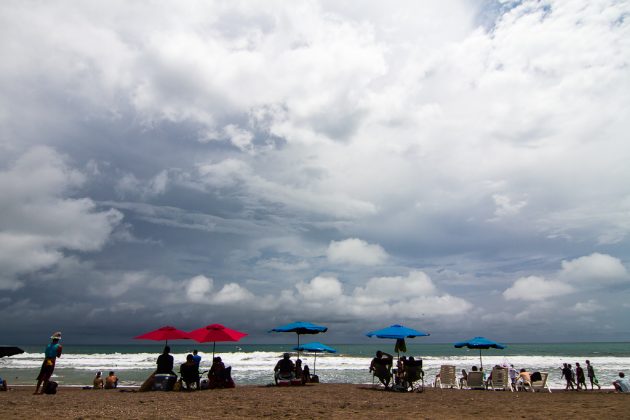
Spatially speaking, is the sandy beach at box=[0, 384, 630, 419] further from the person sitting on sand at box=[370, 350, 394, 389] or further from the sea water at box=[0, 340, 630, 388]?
the sea water at box=[0, 340, 630, 388]

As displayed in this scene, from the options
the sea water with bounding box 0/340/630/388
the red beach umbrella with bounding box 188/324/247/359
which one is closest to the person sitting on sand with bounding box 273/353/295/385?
the red beach umbrella with bounding box 188/324/247/359

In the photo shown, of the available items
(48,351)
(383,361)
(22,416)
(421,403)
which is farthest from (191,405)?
(383,361)

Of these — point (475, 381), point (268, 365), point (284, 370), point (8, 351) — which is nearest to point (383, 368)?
point (284, 370)

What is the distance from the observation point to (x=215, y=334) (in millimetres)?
15609

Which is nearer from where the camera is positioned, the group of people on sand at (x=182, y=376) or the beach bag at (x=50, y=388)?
the beach bag at (x=50, y=388)

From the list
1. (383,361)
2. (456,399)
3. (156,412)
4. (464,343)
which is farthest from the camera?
(464,343)

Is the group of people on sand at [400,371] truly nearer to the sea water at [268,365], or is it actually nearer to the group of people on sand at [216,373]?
the group of people on sand at [216,373]

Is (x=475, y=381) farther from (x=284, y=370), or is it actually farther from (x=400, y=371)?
(x=284, y=370)

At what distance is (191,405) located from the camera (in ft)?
33.7

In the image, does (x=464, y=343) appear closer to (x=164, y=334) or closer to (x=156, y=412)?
(x=164, y=334)

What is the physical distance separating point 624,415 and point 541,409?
69.5 inches

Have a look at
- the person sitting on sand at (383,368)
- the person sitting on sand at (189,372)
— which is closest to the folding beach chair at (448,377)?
the person sitting on sand at (383,368)

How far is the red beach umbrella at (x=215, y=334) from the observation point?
15172mm

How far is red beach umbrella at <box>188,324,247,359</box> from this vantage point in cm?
1517
